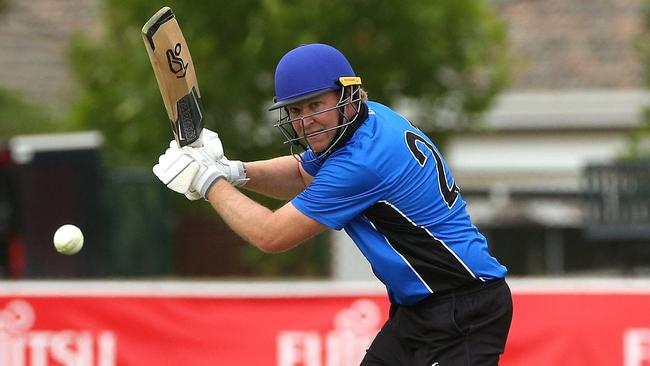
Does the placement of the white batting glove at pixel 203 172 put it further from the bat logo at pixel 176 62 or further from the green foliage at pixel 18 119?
the green foliage at pixel 18 119

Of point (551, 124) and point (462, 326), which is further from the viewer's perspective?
point (551, 124)

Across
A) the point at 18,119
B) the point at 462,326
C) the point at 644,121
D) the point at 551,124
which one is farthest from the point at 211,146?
the point at 551,124

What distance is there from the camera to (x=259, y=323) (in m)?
7.06

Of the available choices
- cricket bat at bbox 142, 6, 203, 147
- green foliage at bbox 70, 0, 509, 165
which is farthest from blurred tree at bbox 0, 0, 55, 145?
cricket bat at bbox 142, 6, 203, 147

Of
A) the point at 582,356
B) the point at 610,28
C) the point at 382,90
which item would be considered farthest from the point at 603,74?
the point at 582,356

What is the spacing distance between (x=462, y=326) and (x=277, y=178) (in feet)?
3.32

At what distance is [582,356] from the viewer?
6871 mm

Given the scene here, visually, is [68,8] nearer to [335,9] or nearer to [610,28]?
[610,28]

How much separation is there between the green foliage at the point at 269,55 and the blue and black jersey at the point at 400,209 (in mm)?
5537

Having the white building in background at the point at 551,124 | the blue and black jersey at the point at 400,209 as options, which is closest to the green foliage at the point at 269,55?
the white building in background at the point at 551,124

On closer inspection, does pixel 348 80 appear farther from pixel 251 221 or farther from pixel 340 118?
pixel 251 221

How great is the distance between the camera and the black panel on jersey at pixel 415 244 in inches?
172

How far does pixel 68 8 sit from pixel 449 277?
15693 mm

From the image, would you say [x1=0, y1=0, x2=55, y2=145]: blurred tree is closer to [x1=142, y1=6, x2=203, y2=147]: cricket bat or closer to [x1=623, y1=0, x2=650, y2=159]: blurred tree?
[x1=623, y1=0, x2=650, y2=159]: blurred tree
